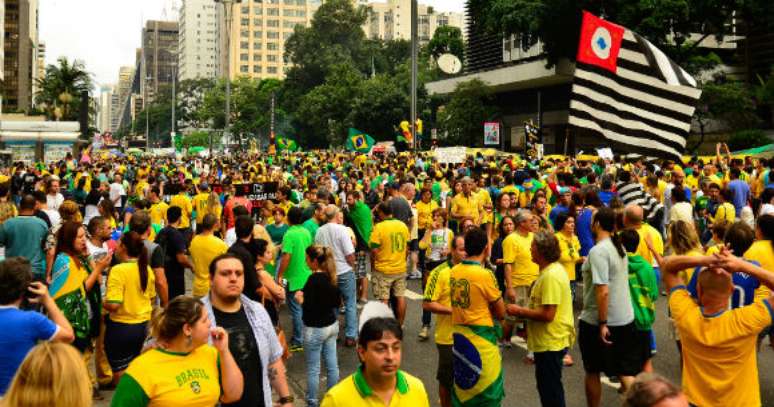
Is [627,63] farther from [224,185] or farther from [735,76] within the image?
[735,76]

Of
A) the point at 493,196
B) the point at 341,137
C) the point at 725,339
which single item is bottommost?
the point at 725,339

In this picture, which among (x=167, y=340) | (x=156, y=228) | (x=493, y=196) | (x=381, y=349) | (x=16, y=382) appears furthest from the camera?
(x=493, y=196)

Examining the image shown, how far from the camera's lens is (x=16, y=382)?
3.09 metres

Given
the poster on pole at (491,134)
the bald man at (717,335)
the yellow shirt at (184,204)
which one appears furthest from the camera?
the poster on pole at (491,134)

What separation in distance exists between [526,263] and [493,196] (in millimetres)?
5572

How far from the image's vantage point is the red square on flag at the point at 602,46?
8109 mm

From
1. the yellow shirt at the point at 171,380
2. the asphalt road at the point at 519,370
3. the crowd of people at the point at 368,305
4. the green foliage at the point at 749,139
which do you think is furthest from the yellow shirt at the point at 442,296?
the green foliage at the point at 749,139

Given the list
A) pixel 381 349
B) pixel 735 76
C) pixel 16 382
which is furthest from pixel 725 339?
pixel 735 76

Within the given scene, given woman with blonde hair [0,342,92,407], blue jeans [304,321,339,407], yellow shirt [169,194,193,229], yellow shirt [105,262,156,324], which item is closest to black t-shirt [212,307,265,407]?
woman with blonde hair [0,342,92,407]

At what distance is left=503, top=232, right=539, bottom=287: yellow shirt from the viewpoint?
8.88 m

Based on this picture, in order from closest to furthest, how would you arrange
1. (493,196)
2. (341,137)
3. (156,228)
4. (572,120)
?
(572,120)
(156,228)
(493,196)
(341,137)

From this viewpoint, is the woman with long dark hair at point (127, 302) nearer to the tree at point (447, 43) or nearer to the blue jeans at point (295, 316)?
the blue jeans at point (295, 316)

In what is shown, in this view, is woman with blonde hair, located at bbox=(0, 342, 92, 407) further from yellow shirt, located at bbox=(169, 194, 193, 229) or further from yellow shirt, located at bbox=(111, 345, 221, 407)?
yellow shirt, located at bbox=(169, 194, 193, 229)

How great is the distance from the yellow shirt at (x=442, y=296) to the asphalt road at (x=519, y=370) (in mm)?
1328
